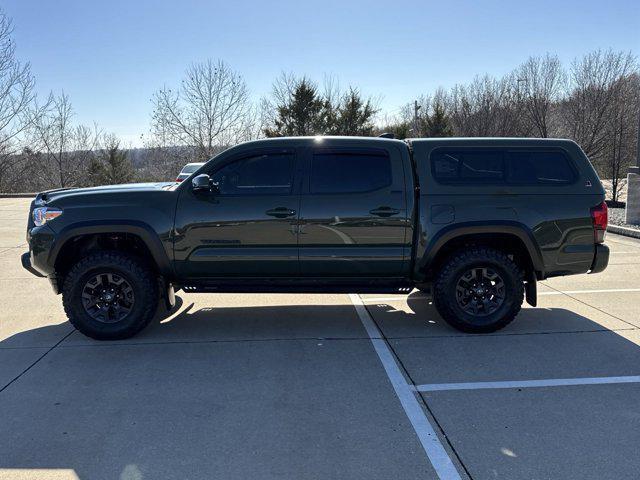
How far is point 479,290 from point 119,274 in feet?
11.5

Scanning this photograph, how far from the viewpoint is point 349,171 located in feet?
16.5

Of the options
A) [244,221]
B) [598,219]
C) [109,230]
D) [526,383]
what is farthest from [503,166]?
[109,230]

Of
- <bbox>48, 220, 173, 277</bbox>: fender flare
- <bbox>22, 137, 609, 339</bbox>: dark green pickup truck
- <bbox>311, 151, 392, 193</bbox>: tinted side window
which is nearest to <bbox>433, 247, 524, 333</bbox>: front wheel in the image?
<bbox>22, 137, 609, 339</bbox>: dark green pickup truck

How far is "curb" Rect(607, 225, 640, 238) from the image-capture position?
36.2 ft

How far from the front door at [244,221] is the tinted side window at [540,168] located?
216 centimetres

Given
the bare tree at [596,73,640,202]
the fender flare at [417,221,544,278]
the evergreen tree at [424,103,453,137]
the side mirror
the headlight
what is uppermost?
the evergreen tree at [424,103,453,137]

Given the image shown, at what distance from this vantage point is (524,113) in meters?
24.1

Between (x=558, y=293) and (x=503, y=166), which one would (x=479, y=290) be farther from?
(x=558, y=293)

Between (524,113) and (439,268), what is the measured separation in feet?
70.6

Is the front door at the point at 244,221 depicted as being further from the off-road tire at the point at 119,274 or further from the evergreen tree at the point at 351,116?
the evergreen tree at the point at 351,116

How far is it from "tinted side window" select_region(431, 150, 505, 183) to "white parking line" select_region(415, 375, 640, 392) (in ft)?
6.43

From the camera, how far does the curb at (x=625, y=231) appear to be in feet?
36.2

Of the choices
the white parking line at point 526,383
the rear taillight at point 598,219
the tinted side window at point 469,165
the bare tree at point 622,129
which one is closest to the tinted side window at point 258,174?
the tinted side window at point 469,165

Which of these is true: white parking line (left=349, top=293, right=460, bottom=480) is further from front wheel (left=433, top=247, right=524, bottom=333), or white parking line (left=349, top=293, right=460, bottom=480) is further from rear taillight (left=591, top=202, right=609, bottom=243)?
rear taillight (left=591, top=202, right=609, bottom=243)
